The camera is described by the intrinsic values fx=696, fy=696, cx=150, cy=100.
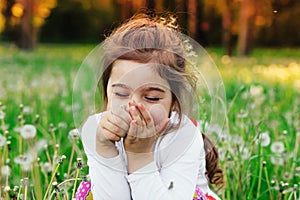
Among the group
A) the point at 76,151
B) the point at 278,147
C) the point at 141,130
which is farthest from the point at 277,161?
the point at 141,130

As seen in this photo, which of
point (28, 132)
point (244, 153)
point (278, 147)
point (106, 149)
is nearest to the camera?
point (106, 149)

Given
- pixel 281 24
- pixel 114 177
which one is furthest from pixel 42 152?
pixel 281 24

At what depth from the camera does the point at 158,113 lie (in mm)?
1487

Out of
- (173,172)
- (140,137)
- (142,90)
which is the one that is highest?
(142,90)

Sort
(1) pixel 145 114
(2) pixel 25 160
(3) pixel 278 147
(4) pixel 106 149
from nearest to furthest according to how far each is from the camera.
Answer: (1) pixel 145 114 < (4) pixel 106 149 < (2) pixel 25 160 < (3) pixel 278 147

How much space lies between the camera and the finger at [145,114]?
4.62 feet

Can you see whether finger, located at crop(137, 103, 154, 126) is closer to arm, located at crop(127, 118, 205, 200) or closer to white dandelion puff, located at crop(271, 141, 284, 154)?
arm, located at crop(127, 118, 205, 200)

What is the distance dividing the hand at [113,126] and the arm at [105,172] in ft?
0.11

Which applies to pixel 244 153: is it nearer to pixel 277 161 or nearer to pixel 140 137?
pixel 277 161

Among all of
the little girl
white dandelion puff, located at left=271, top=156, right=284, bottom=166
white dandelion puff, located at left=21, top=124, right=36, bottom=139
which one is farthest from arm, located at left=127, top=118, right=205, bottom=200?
white dandelion puff, located at left=271, top=156, right=284, bottom=166

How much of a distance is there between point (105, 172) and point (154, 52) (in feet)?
0.96

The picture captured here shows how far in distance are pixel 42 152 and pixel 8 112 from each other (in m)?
1.01

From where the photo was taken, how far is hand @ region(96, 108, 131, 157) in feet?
4.75

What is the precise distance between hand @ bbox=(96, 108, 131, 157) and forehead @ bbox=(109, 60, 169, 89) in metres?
0.06
